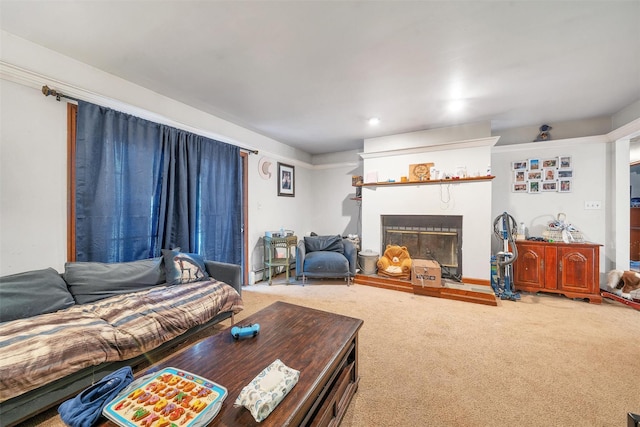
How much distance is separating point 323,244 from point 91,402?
135 inches

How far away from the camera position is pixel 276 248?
13.2 ft

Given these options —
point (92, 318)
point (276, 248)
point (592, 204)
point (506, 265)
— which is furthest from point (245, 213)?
point (592, 204)

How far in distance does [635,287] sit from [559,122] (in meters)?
2.39

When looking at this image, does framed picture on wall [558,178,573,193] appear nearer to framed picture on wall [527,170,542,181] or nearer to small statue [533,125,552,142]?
framed picture on wall [527,170,542,181]

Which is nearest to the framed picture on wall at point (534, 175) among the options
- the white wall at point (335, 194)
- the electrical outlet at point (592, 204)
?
the electrical outlet at point (592, 204)

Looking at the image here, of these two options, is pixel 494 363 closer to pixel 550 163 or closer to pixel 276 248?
pixel 276 248

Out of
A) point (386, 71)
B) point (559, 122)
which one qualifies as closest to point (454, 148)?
point (559, 122)

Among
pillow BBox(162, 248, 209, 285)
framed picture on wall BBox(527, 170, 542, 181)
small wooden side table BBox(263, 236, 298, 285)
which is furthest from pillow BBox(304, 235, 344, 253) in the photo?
framed picture on wall BBox(527, 170, 542, 181)

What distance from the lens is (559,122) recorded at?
352 cm

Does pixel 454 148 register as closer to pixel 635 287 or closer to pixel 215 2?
pixel 635 287

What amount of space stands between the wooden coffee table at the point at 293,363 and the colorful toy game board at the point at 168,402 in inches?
1.9

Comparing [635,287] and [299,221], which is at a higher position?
[299,221]

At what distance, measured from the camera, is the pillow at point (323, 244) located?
13.6 ft

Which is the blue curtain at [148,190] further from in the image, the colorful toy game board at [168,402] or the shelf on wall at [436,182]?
the shelf on wall at [436,182]
